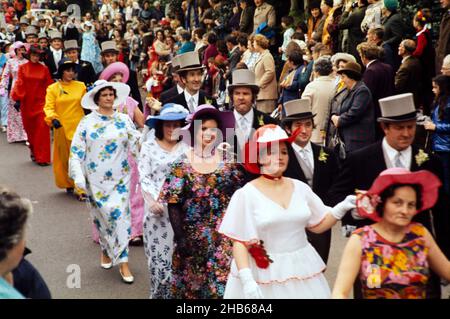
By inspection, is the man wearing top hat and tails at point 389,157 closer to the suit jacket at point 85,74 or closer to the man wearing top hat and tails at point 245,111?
the man wearing top hat and tails at point 245,111

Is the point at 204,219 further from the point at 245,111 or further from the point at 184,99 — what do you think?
the point at 184,99

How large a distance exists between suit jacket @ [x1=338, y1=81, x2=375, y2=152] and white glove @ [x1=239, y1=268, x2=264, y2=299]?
4.83m

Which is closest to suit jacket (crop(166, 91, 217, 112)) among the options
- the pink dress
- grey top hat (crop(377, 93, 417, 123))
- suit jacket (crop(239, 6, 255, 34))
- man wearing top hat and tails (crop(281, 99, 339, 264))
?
the pink dress

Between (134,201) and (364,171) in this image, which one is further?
(134,201)

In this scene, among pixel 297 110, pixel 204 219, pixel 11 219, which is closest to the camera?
pixel 11 219

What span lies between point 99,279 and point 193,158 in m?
2.29

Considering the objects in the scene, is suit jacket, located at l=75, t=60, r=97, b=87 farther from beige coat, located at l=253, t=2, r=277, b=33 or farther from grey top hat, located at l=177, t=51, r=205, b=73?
beige coat, located at l=253, t=2, r=277, b=33

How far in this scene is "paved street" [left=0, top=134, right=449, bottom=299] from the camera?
25.1 ft

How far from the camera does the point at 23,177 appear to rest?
12.9m

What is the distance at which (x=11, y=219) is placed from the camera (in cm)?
373

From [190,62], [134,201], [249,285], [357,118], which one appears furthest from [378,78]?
[249,285]

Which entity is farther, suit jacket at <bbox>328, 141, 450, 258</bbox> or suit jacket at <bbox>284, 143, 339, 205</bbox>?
suit jacket at <bbox>284, 143, 339, 205</bbox>

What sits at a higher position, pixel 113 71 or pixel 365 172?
pixel 113 71

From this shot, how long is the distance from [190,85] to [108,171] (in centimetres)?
165
